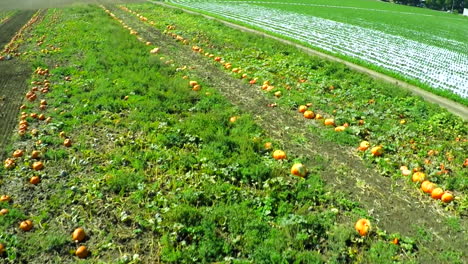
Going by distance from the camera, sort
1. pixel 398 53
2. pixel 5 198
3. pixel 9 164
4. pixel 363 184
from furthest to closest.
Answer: pixel 398 53 → pixel 9 164 → pixel 363 184 → pixel 5 198

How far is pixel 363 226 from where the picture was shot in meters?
5.79

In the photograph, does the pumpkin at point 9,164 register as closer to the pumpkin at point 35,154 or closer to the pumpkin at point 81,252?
the pumpkin at point 35,154

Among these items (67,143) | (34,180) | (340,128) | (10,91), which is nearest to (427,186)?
(340,128)

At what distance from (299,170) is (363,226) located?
1.84 m

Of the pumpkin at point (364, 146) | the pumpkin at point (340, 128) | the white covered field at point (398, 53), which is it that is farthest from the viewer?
the white covered field at point (398, 53)

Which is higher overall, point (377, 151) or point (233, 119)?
point (233, 119)

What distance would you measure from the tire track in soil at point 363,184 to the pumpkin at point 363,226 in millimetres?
219

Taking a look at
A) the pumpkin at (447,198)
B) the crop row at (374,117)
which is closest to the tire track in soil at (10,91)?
the crop row at (374,117)

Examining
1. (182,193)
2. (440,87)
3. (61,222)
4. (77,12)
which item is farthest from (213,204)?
(77,12)

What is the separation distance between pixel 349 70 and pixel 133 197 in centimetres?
1126

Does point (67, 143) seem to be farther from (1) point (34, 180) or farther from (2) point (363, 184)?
(2) point (363, 184)

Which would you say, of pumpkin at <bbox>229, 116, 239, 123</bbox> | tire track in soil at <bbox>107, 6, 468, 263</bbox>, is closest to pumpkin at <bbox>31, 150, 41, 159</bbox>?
pumpkin at <bbox>229, 116, 239, 123</bbox>

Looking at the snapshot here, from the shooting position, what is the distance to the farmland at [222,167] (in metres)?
5.54

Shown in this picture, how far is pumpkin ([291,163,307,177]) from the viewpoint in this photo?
7.23 metres
